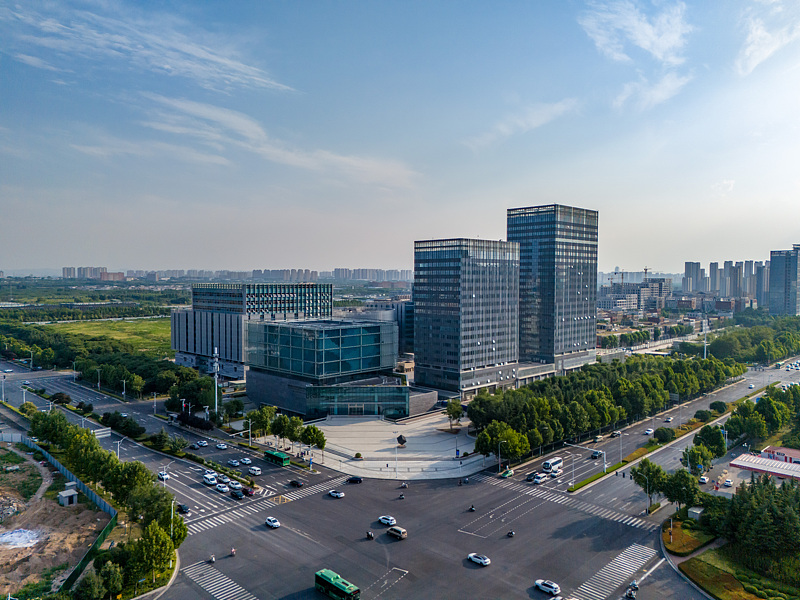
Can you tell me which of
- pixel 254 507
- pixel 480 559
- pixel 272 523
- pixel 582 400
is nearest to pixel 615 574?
pixel 480 559

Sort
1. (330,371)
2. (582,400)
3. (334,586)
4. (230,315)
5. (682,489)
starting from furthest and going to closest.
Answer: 1. (230,315)
2. (330,371)
3. (582,400)
4. (682,489)
5. (334,586)

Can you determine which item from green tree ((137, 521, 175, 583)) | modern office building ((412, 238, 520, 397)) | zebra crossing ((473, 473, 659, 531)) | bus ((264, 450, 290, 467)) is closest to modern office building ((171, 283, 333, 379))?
modern office building ((412, 238, 520, 397))

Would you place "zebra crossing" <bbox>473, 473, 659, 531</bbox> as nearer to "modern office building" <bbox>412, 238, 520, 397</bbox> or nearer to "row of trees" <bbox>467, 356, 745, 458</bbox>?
"row of trees" <bbox>467, 356, 745, 458</bbox>

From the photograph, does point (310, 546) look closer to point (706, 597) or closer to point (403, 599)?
point (403, 599)

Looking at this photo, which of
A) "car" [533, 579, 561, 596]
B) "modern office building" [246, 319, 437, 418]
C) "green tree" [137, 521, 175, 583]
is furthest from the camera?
"modern office building" [246, 319, 437, 418]

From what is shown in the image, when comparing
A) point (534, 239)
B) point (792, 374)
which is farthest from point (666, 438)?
point (792, 374)

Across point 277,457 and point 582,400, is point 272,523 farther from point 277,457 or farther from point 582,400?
point 582,400

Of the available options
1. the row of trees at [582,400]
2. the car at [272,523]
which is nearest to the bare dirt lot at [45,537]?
the car at [272,523]
